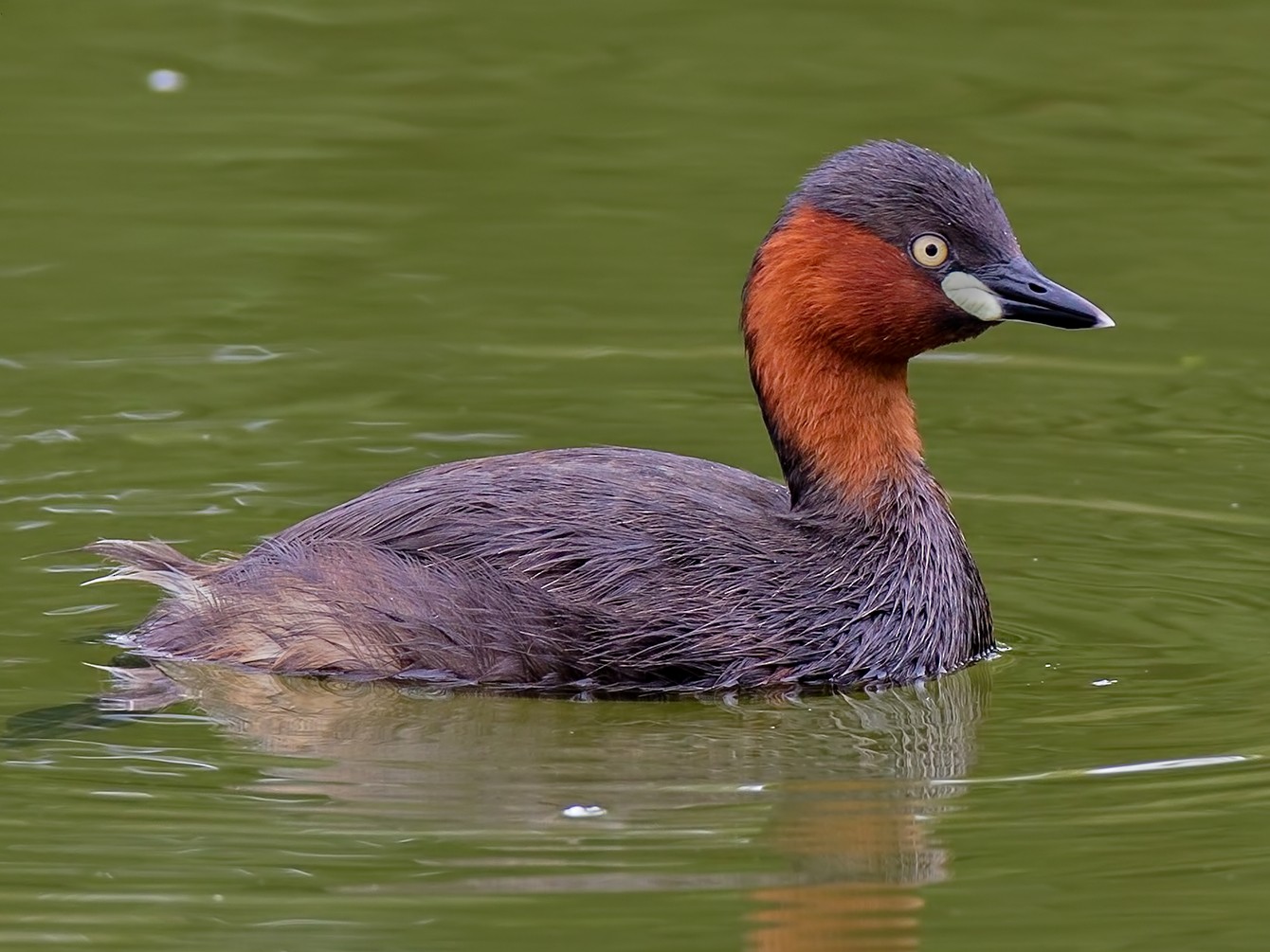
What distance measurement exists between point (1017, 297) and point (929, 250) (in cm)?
31

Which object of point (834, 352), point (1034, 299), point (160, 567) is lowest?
point (160, 567)

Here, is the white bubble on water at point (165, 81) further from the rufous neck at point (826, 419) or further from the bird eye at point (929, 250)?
the bird eye at point (929, 250)

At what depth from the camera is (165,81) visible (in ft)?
45.6

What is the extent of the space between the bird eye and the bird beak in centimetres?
6

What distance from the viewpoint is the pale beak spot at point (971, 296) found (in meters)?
7.89

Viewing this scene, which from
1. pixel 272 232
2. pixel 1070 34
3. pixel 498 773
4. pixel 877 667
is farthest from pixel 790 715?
pixel 1070 34

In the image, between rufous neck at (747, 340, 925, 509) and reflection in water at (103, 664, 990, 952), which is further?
rufous neck at (747, 340, 925, 509)

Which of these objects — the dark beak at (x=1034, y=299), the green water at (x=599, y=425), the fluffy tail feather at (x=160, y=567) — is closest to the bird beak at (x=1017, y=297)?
the dark beak at (x=1034, y=299)

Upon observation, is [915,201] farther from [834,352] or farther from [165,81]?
[165,81]

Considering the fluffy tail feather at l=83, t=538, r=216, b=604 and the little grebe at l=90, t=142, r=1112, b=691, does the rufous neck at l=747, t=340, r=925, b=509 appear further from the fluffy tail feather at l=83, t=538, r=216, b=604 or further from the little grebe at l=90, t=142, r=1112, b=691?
the fluffy tail feather at l=83, t=538, r=216, b=604

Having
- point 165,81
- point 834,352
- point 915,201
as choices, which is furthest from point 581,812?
point 165,81

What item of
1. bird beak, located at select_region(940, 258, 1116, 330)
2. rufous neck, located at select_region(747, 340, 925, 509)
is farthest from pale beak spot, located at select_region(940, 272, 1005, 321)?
rufous neck, located at select_region(747, 340, 925, 509)

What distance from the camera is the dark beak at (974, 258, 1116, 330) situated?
25.7 feet

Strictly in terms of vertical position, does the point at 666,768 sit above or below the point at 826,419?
below
